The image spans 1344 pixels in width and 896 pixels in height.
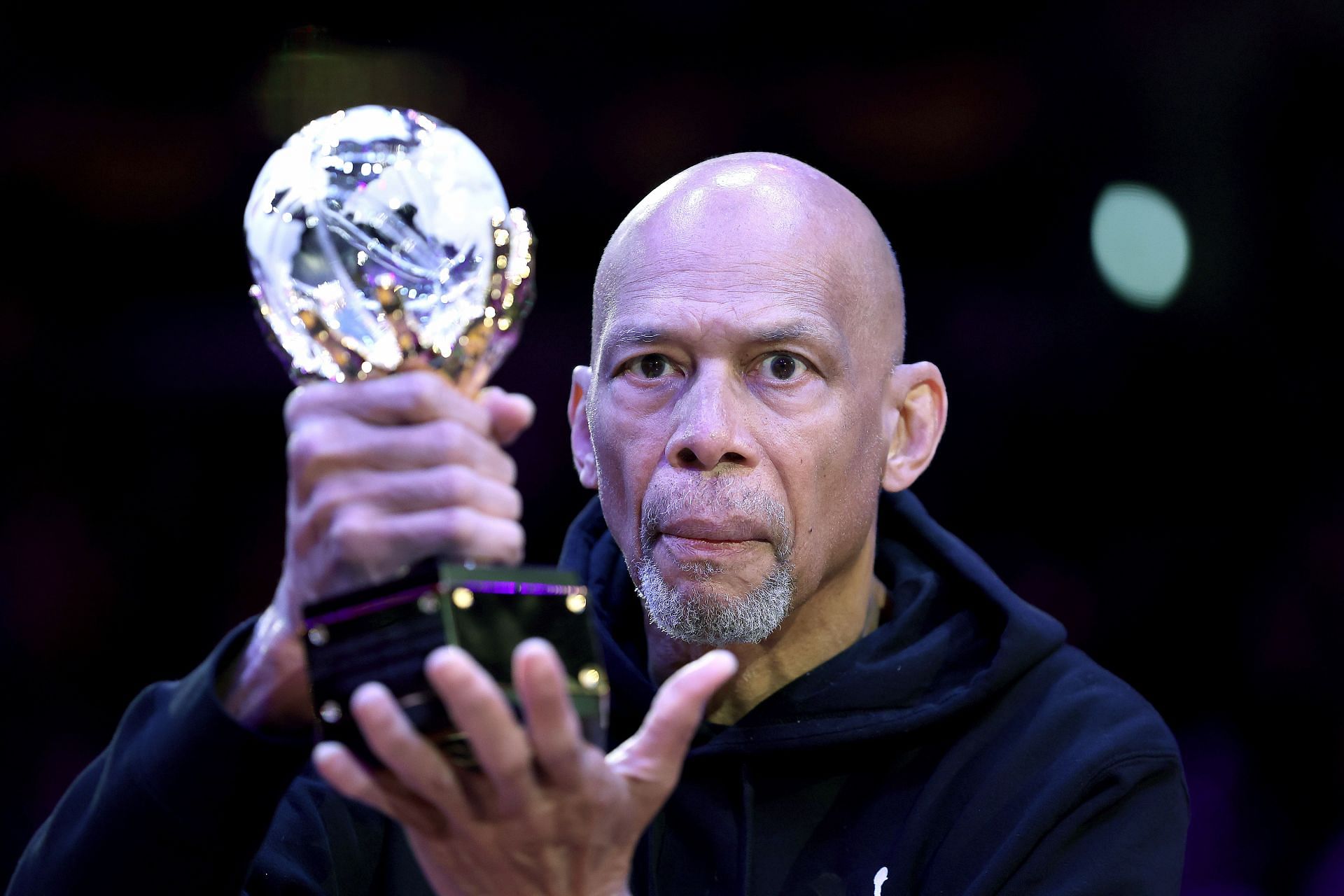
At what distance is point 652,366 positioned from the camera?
2.13 m

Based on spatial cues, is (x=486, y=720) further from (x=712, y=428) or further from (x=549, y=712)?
(x=712, y=428)

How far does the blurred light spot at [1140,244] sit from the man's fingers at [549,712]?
235 cm

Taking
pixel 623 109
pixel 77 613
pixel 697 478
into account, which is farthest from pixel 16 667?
pixel 697 478

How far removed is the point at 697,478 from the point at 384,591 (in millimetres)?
823

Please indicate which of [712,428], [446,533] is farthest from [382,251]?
[712,428]

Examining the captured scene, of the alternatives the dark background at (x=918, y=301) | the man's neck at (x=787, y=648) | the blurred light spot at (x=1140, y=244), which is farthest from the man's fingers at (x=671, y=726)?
the blurred light spot at (x=1140, y=244)

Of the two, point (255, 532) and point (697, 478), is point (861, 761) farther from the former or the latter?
point (255, 532)

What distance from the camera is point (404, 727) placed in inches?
45.9

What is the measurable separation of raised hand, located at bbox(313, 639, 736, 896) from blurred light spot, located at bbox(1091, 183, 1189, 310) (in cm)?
224

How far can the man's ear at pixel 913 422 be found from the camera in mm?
2335

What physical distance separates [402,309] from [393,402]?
12 cm

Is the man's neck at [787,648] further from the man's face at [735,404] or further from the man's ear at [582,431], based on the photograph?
the man's ear at [582,431]

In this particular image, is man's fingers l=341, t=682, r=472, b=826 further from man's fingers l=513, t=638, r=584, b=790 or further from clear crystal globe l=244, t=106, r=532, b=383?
clear crystal globe l=244, t=106, r=532, b=383

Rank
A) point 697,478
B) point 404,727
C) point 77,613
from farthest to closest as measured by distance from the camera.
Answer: point 77,613 < point 697,478 < point 404,727
